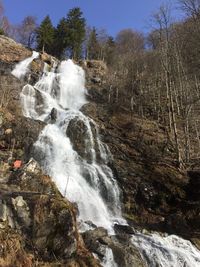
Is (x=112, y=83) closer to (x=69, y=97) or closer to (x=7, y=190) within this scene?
(x=69, y=97)

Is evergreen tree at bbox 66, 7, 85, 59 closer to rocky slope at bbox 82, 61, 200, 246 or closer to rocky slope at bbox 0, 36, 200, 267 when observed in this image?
rocky slope at bbox 0, 36, 200, 267

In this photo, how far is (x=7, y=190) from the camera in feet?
34.6

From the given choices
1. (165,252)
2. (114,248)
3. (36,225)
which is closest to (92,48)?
(165,252)

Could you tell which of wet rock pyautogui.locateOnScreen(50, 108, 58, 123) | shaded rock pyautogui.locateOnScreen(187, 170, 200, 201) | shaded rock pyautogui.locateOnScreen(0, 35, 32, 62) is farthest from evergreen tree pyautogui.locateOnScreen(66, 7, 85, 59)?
shaded rock pyautogui.locateOnScreen(187, 170, 200, 201)

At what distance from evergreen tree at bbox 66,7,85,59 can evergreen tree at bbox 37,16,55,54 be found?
1.97 meters

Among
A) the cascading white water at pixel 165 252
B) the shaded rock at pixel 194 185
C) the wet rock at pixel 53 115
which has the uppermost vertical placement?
the wet rock at pixel 53 115

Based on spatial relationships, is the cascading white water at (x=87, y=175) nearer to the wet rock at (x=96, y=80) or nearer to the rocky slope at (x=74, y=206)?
the rocky slope at (x=74, y=206)

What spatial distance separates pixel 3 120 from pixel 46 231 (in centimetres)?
994

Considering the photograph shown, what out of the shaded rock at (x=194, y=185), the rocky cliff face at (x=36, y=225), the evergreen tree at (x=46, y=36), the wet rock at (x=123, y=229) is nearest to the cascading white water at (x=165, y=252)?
the wet rock at (x=123, y=229)

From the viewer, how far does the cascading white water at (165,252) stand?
1062 cm

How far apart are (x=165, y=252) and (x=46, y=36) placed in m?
34.4

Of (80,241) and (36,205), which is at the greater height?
(36,205)

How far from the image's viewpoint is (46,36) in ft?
135

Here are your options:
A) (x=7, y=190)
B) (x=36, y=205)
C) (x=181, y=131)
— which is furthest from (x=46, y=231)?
(x=181, y=131)
